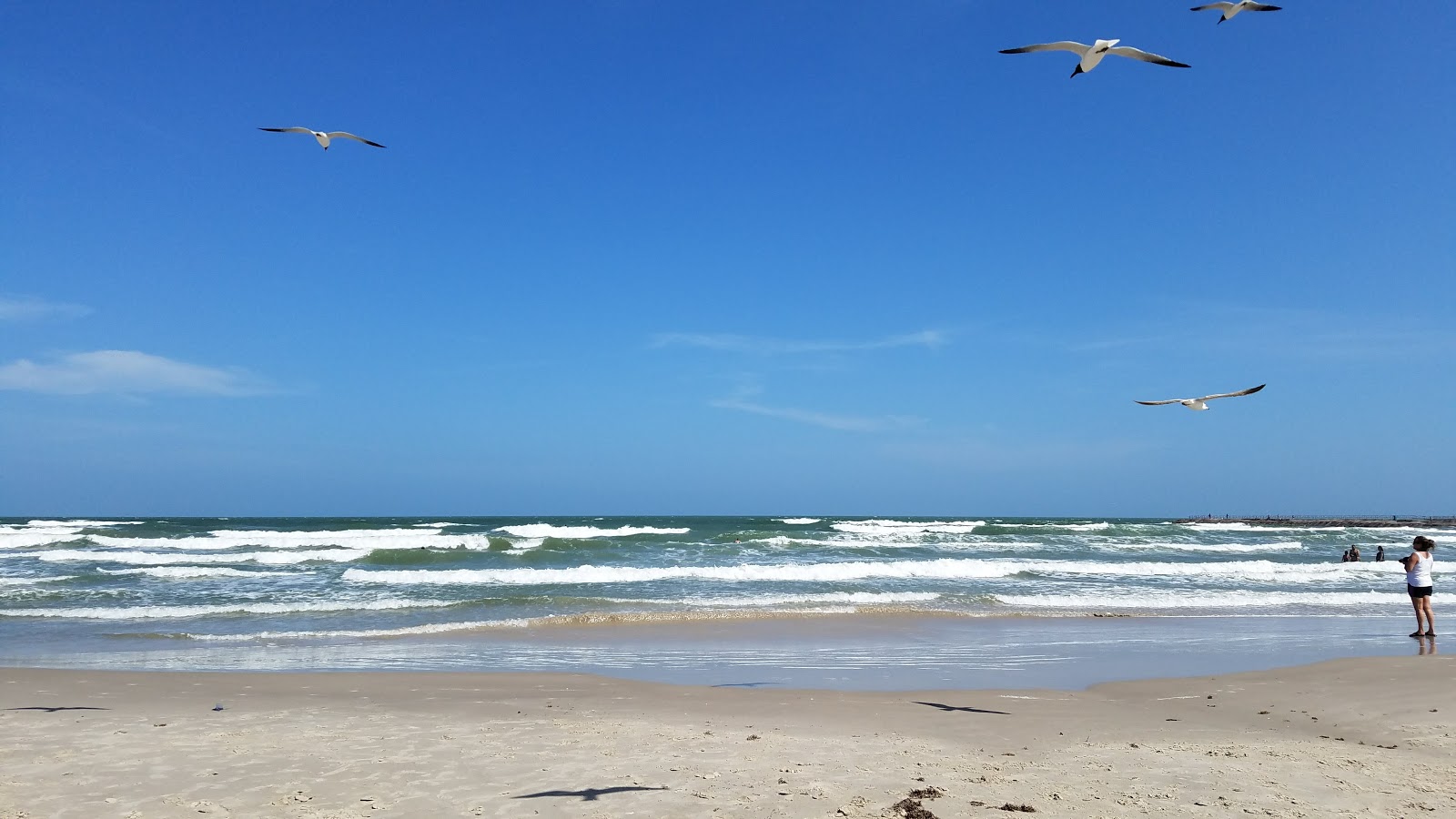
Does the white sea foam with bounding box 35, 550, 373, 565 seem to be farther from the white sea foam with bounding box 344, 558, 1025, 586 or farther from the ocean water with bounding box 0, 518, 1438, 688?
the white sea foam with bounding box 344, 558, 1025, 586

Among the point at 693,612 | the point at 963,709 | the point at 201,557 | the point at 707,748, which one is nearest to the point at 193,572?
the point at 201,557

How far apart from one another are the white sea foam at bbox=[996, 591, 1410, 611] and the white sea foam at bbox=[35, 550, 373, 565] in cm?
1991

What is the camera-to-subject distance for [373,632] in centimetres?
1227

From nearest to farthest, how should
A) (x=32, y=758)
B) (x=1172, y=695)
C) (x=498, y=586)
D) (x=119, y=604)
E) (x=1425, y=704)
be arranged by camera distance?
(x=32, y=758), (x=1425, y=704), (x=1172, y=695), (x=119, y=604), (x=498, y=586)

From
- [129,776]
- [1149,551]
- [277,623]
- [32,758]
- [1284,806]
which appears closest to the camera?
[1284,806]

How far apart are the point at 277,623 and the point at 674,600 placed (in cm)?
642

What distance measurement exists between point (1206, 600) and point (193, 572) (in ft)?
75.3

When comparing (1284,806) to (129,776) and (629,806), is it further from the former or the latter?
(129,776)

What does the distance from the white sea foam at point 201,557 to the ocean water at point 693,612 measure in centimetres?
16

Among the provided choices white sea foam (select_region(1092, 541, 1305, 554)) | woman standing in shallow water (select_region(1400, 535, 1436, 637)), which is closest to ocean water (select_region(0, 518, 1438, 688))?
woman standing in shallow water (select_region(1400, 535, 1436, 637))

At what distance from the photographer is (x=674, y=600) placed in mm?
15961

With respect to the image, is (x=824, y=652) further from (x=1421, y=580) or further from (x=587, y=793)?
(x=1421, y=580)

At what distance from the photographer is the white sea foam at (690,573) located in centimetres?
2008

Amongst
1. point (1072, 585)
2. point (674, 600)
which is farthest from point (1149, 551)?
point (674, 600)
